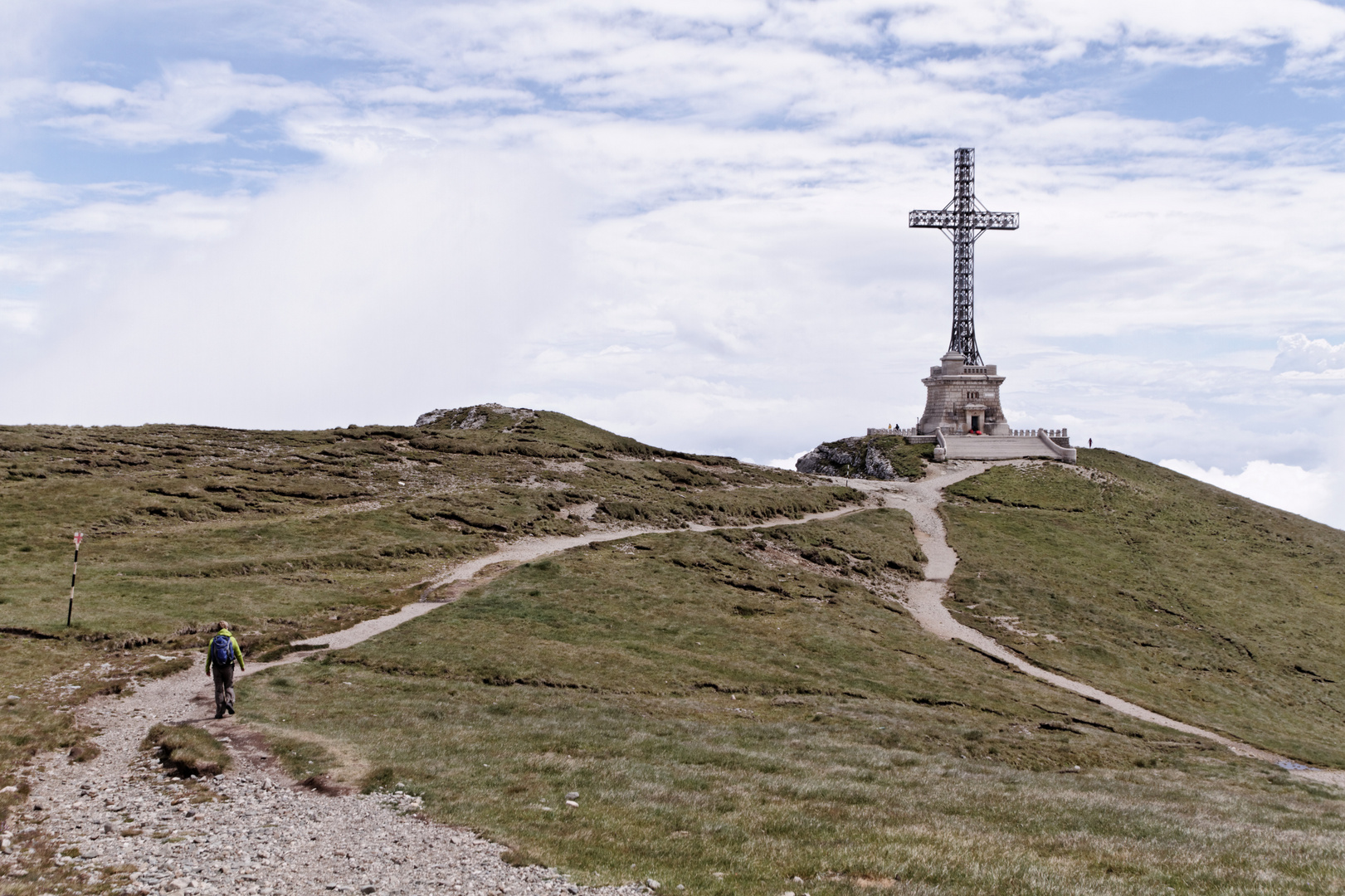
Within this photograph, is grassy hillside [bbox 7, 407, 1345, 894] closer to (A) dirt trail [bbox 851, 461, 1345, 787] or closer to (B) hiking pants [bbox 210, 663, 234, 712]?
(B) hiking pants [bbox 210, 663, 234, 712]

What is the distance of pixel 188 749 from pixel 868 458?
112854mm

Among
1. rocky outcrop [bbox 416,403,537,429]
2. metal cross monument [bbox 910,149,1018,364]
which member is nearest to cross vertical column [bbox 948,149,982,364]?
metal cross monument [bbox 910,149,1018,364]

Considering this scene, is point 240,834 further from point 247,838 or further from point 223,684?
point 223,684

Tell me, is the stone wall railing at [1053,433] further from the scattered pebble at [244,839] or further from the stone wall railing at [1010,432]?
the scattered pebble at [244,839]

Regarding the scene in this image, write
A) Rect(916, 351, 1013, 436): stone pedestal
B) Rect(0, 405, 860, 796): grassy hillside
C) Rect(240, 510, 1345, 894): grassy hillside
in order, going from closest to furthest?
1. Rect(240, 510, 1345, 894): grassy hillside
2. Rect(0, 405, 860, 796): grassy hillside
3. Rect(916, 351, 1013, 436): stone pedestal

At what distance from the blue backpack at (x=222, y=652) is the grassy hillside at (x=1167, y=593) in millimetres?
44158

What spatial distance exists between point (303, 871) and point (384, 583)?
122 ft

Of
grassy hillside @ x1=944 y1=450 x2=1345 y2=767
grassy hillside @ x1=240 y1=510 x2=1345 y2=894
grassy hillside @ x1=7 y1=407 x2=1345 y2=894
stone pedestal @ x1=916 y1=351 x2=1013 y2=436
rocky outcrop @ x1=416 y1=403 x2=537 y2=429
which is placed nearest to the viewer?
grassy hillside @ x1=240 y1=510 x2=1345 y2=894

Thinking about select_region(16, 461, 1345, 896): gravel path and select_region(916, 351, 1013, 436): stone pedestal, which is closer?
select_region(16, 461, 1345, 896): gravel path

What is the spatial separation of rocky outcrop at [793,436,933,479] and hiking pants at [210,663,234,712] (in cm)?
9739

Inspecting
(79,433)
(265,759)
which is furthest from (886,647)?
(79,433)

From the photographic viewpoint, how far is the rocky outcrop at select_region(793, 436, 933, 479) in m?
119

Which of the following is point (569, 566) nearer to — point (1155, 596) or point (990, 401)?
point (1155, 596)

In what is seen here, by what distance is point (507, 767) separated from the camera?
2217cm
